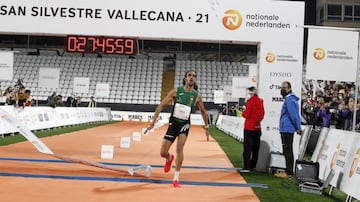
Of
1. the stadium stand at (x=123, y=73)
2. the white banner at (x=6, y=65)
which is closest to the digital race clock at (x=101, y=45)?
the white banner at (x=6, y=65)

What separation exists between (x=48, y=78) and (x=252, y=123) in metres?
18.4

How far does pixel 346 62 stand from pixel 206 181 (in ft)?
14.9

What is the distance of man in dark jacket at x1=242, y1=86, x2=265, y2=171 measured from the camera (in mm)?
10984

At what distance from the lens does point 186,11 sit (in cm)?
1259

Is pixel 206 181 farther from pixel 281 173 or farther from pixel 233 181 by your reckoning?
pixel 281 173

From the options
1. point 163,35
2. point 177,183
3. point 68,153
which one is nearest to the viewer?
point 177,183

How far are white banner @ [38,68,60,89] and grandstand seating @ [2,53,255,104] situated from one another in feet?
53.4

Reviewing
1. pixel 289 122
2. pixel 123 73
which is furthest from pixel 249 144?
pixel 123 73

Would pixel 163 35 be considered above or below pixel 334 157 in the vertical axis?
above

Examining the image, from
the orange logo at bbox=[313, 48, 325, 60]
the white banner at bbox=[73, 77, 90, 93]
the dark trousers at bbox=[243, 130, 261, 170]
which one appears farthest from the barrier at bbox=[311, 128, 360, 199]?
the white banner at bbox=[73, 77, 90, 93]

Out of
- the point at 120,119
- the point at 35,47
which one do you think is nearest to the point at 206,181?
the point at 120,119

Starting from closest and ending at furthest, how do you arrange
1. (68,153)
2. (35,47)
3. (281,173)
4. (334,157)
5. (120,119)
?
1. (334,157)
2. (281,173)
3. (68,153)
4. (120,119)
5. (35,47)

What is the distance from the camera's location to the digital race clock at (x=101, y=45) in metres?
14.1

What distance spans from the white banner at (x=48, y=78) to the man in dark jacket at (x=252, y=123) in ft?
58.6
